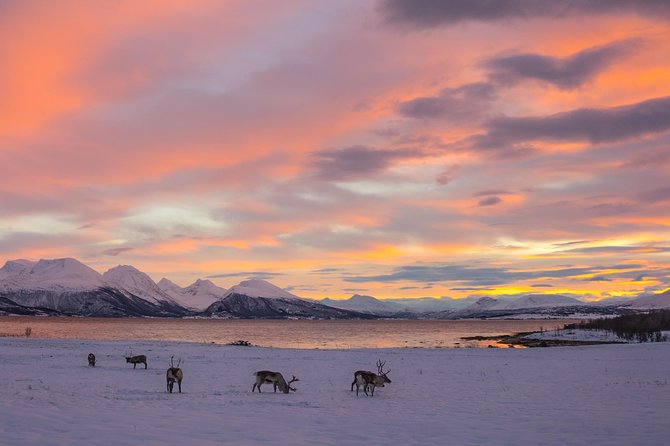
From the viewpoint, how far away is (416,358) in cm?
4772

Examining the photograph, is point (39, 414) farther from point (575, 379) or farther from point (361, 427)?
point (575, 379)

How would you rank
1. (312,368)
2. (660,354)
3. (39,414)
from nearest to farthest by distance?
(39,414), (312,368), (660,354)

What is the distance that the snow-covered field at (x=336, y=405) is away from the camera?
50.5ft

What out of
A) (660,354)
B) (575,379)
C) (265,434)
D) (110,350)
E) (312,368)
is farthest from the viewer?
(110,350)

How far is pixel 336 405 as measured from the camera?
22.7 meters

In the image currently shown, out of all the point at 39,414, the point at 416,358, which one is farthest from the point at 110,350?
the point at 39,414

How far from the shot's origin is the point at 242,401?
75.8ft

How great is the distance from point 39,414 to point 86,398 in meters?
4.99

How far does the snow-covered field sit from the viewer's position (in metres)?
15.4

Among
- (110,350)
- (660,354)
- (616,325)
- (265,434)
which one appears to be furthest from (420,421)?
(616,325)

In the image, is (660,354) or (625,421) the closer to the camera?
(625,421)

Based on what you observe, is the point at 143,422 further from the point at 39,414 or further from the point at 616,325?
the point at 616,325

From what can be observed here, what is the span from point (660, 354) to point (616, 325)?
46.1 m

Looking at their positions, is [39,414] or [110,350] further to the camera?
[110,350]
